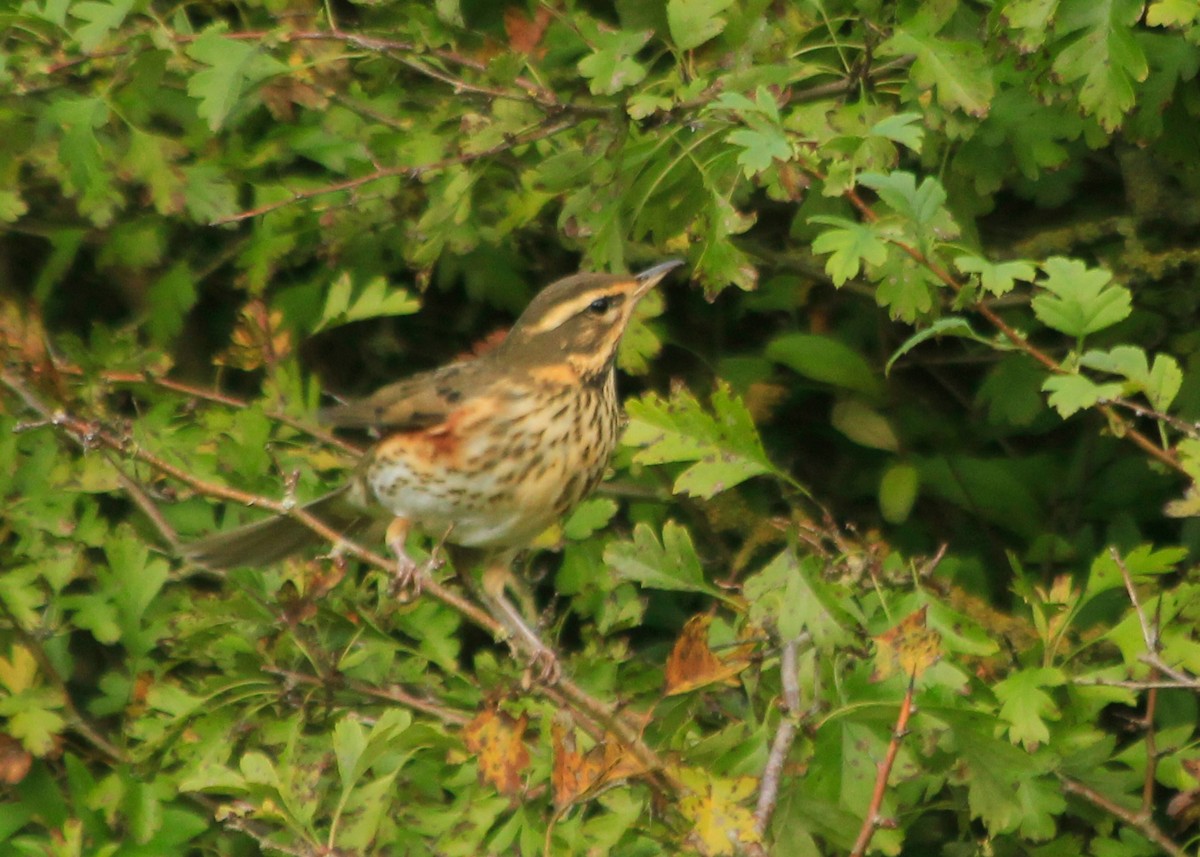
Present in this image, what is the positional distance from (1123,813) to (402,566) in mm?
1338

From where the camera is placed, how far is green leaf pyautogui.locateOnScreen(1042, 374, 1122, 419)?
9.25ft

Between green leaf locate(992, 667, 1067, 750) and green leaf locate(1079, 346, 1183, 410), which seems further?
green leaf locate(992, 667, 1067, 750)

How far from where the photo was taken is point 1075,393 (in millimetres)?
2846

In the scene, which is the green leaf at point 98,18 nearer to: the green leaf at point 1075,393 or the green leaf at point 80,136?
the green leaf at point 80,136

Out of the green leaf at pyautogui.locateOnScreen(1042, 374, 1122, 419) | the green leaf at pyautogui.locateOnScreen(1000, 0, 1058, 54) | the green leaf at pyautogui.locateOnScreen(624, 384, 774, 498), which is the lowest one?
the green leaf at pyautogui.locateOnScreen(624, 384, 774, 498)

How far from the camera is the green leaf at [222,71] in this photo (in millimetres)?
3801

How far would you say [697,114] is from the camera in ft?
11.2

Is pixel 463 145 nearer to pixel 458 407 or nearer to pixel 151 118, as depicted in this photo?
pixel 458 407

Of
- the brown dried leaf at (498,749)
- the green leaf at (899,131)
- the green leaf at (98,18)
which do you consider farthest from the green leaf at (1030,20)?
the green leaf at (98,18)

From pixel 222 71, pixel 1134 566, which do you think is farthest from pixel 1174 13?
pixel 222 71

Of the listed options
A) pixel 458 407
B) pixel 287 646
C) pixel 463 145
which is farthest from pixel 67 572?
pixel 463 145

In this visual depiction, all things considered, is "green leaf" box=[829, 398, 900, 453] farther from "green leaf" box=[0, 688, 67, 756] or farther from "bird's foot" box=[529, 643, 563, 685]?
"green leaf" box=[0, 688, 67, 756]

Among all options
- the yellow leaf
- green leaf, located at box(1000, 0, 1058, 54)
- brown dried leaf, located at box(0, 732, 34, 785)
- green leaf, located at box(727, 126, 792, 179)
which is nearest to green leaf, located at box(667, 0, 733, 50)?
green leaf, located at box(1000, 0, 1058, 54)

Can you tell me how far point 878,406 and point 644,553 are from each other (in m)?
1.35
